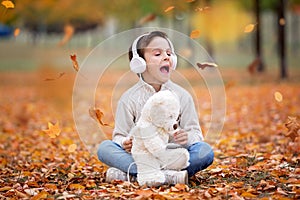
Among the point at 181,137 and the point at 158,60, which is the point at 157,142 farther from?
the point at 158,60

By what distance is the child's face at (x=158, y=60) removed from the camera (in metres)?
4.98

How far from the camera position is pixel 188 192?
4.64 m

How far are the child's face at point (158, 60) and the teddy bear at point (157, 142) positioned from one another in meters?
0.21

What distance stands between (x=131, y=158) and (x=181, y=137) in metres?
0.45

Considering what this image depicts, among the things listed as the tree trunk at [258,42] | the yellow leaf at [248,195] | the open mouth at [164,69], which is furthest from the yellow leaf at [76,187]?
the tree trunk at [258,42]

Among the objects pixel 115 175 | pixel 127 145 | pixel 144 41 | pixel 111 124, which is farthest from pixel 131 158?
pixel 111 124

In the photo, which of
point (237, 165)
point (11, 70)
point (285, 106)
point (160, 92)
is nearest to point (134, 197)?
point (160, 92)

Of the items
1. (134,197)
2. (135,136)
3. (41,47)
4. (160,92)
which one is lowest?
(134,197)

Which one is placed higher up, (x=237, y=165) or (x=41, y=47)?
(x=41, y=47)

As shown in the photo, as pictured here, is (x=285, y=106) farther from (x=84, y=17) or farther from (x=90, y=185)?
(x=84, y=17)

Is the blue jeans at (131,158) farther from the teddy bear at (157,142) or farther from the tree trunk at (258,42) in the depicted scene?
the tree trunk at (258,42)

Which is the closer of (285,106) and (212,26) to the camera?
(285,106)

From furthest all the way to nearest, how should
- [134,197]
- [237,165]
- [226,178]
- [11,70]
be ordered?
[11,70], [237,165], [226,178], [134,197]

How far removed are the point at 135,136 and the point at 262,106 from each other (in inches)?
318
